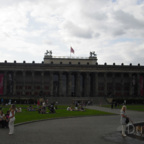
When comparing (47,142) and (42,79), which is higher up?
(42,79)

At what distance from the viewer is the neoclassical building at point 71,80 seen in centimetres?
9975

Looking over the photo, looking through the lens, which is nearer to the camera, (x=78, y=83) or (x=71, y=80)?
(x=78, y=83)

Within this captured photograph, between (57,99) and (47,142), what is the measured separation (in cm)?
7573

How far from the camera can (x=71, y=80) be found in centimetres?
10344

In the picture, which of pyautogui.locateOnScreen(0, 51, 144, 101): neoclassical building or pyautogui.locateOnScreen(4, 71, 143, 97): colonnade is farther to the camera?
pyautogui.locateOnScreen(4, 71, 143, 97): colonnade

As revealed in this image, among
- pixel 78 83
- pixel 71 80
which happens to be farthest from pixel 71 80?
pixel 78 83

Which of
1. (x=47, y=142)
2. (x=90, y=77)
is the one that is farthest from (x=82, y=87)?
(x=47, y=142)

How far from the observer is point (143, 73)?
104 meters

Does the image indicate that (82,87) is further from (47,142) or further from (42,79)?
(47,142)

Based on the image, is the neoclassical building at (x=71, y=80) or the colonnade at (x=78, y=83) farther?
the colonnade at (x=78, y=83)

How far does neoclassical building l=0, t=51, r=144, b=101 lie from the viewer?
99.8m

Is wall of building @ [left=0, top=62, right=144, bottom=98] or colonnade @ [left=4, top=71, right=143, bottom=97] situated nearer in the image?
wall of building @ [left=0, top=62, right=144, bottom=98]

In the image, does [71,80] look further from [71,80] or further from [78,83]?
[78,83]

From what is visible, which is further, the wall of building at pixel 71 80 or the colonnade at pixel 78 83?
the colonnade at pixel 78 83
